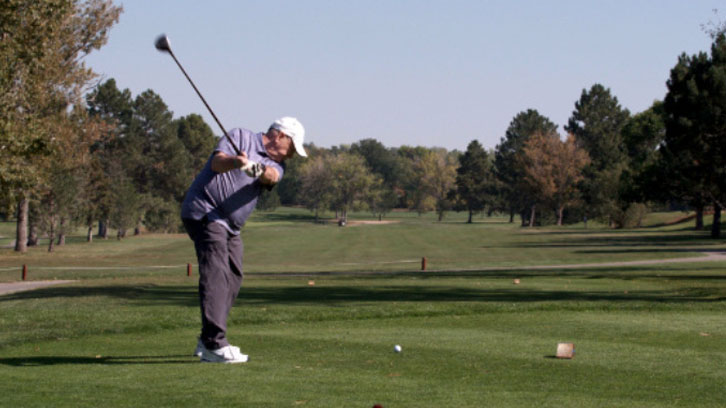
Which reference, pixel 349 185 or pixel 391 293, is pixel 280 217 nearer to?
pixel 349 185

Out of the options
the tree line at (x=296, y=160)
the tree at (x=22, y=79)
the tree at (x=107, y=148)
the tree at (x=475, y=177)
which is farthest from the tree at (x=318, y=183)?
the tree at (x=22, y=79)

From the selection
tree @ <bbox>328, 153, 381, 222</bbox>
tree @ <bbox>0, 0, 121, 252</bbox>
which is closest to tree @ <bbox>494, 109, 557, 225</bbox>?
tree @ <bbox>328, 153, 381, 222</bbox>

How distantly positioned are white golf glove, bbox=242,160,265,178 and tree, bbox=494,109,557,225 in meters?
134

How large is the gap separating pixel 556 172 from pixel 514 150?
52.3 feet

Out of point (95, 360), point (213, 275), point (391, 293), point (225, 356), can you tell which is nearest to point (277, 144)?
point (213, 275)

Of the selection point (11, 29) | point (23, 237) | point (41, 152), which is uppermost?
point (11, 29)

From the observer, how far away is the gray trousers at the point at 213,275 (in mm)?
8359

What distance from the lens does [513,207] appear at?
144m

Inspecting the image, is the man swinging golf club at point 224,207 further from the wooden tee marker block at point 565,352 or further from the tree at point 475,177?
the tree at point 475,177

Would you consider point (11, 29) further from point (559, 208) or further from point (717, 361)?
point (559, 208)

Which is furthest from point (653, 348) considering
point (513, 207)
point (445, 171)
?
point (445, 171)

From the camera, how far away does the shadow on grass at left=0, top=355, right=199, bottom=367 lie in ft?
28.1

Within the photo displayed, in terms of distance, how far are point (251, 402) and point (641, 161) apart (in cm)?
9551

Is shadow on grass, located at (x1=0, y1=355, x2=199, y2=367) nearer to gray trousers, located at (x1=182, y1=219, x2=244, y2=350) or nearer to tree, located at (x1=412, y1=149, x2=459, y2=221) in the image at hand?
gray trousers, located at (x1=182, y1=219, x2=244, y2=350)
